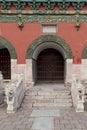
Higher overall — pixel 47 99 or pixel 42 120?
pixel 47 99

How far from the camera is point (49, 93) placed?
11.0 meters

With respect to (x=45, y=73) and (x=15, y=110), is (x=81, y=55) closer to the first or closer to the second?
(x=45, y=73)

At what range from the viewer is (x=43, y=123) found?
7188 mm

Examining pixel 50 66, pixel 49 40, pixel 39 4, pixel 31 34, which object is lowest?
pixel 50 66

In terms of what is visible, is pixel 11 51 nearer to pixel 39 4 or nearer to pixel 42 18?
pixel 42 18

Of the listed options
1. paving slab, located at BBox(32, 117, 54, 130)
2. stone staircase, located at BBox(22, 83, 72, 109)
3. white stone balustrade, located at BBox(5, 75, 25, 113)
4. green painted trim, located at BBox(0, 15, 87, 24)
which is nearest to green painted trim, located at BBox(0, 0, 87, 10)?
green painted trim, located at BBox(0, 15, 87, 24)

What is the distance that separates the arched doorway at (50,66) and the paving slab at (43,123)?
869cm

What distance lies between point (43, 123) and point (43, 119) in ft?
1.58

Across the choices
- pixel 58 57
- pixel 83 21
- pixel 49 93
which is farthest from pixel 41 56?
pixel 49 93

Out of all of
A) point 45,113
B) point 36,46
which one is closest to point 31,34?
point 36,46

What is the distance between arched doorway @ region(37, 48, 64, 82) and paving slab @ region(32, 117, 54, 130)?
8.69 meters

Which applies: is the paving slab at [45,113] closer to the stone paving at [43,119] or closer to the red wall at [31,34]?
the stone paving at [43,119]

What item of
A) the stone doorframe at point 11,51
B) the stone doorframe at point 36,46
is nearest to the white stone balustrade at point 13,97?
the stone doorframe at point 36,46

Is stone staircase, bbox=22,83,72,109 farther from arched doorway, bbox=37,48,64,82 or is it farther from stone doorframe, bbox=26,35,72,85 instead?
arched doorway, bbox=37,48,64,82
